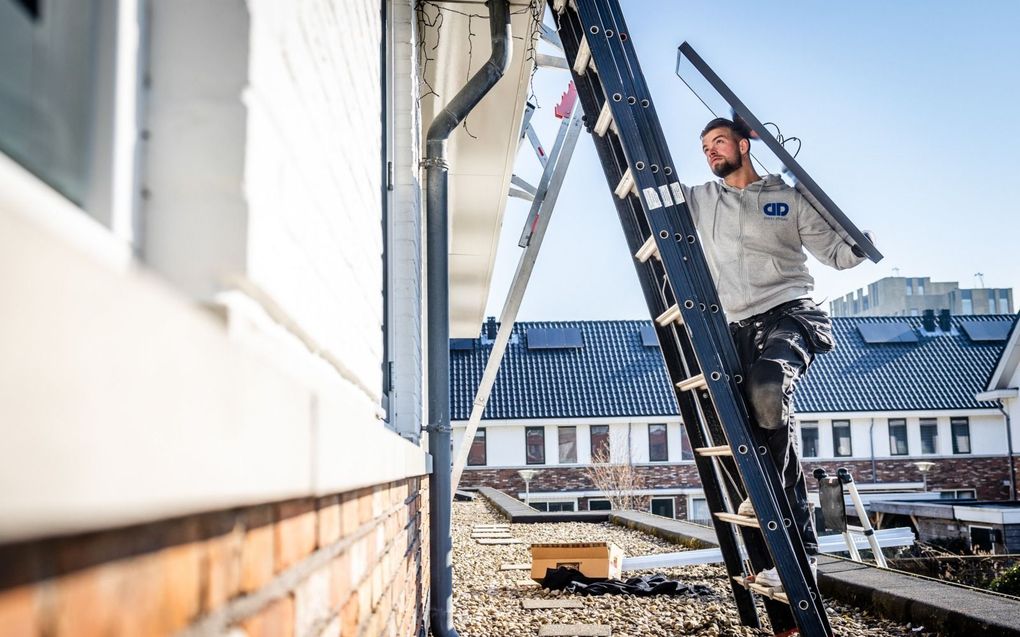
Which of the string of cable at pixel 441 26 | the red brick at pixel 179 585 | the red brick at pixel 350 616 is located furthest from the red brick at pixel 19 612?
the string of cable at pixel 441 26

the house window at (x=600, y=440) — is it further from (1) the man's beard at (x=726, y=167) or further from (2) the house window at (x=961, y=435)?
(1) the man's beard at (x=726, y=167)

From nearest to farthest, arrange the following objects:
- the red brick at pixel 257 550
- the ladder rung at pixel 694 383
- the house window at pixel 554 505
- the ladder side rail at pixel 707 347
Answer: the red brick at pixel 257 550
the ladder side rail at pixel 707 347
the ladder rung at pixel 694 383
the house window at pixel 554 505

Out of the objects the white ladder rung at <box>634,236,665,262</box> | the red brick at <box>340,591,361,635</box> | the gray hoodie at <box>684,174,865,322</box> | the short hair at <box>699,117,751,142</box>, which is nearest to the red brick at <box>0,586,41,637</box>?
the red brick at <box>340,591,361,635</box>

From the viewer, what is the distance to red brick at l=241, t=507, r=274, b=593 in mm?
710

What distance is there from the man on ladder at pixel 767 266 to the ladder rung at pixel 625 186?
0.70 ft

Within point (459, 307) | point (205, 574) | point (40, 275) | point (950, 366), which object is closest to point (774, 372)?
point (205, 574)

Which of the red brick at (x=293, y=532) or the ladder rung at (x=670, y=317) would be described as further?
the ladder rung at (x=670, y=317)

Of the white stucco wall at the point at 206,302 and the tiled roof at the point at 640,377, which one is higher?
the tiled roof at the point at 640,377

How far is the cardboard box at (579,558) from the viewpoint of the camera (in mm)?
5430

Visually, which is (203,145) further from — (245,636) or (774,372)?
(774,372)

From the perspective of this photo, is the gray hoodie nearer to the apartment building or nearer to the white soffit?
the white soffit

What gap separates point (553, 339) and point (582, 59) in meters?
28.0

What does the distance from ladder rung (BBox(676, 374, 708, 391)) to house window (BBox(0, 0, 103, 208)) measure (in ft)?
8.73

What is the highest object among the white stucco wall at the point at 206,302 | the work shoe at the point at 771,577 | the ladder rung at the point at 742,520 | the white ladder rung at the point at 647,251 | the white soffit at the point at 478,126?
the white soffit at the point at 478,126
